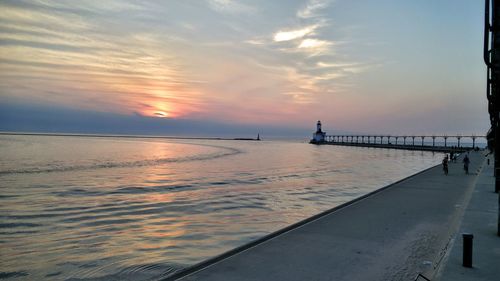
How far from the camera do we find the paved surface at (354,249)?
7.36 meters

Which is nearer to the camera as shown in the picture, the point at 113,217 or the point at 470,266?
the point at 470,266

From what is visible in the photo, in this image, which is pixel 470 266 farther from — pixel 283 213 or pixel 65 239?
pixel 65 239

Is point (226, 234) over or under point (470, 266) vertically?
under

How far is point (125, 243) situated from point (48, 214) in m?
5.94

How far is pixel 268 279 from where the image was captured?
22.9 ft

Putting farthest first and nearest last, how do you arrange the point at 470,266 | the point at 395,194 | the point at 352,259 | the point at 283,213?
the point at 395,194 → the point at 283,213 → the point at 352,259 → the point at 470,266

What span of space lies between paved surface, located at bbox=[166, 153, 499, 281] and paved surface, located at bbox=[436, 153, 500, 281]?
290mm

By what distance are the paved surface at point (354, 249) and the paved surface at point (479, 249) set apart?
29 centimetres

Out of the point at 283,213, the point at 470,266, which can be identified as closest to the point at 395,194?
the point at 283,213

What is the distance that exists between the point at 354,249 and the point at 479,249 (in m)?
2.86

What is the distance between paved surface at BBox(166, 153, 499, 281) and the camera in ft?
24.2

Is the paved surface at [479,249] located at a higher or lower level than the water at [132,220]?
higher

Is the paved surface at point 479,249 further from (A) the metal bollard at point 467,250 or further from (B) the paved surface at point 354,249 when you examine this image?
(B) the paved surface at point 354,249

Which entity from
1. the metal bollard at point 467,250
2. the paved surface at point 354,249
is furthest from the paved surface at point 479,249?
the paved surface at point 354,249
